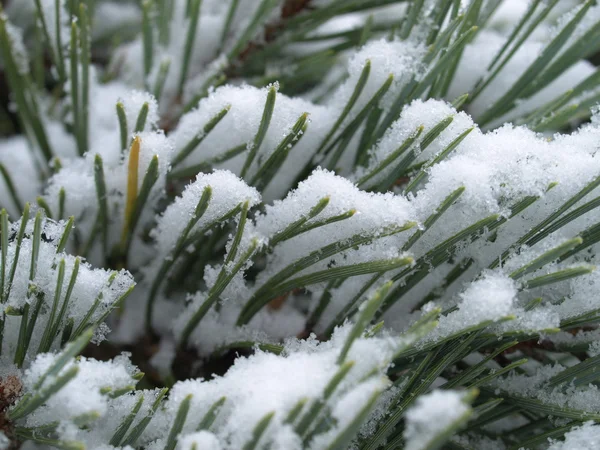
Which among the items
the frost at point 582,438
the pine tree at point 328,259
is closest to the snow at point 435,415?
the pine tree at point 328,259

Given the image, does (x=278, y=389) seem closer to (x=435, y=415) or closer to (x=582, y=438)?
(x=435, y=415)

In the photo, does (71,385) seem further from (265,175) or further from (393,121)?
(393,121)

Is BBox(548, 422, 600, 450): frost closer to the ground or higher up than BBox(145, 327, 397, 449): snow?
closer to the ground

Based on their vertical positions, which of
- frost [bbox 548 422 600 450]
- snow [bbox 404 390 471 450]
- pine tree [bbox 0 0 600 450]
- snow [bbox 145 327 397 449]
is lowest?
snow [bbox 404 390 471 450]

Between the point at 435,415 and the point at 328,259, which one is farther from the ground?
the point at 328,259

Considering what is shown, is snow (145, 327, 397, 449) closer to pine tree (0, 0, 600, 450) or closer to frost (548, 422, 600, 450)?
pine tree (0, 0, 600, 450)

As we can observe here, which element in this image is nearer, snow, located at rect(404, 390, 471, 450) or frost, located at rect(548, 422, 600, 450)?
snow, located at rect(404, 390, 471, 450)

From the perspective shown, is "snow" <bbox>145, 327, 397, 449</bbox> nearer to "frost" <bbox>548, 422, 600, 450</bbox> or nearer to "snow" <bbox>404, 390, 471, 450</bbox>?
"snow" <bbox>404, 390, 471, 450</bbox>

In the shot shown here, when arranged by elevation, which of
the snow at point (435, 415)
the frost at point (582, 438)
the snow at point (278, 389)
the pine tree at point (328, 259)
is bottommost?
the snow at point (435, 415)

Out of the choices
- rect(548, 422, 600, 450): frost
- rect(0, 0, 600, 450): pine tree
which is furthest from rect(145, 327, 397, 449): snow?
rect(548, 422, 600, 450): frost

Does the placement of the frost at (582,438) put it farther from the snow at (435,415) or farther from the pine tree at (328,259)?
the snow at (435,415)

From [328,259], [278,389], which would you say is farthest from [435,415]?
[328,259]

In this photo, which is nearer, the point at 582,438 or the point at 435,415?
the point at 435,415
